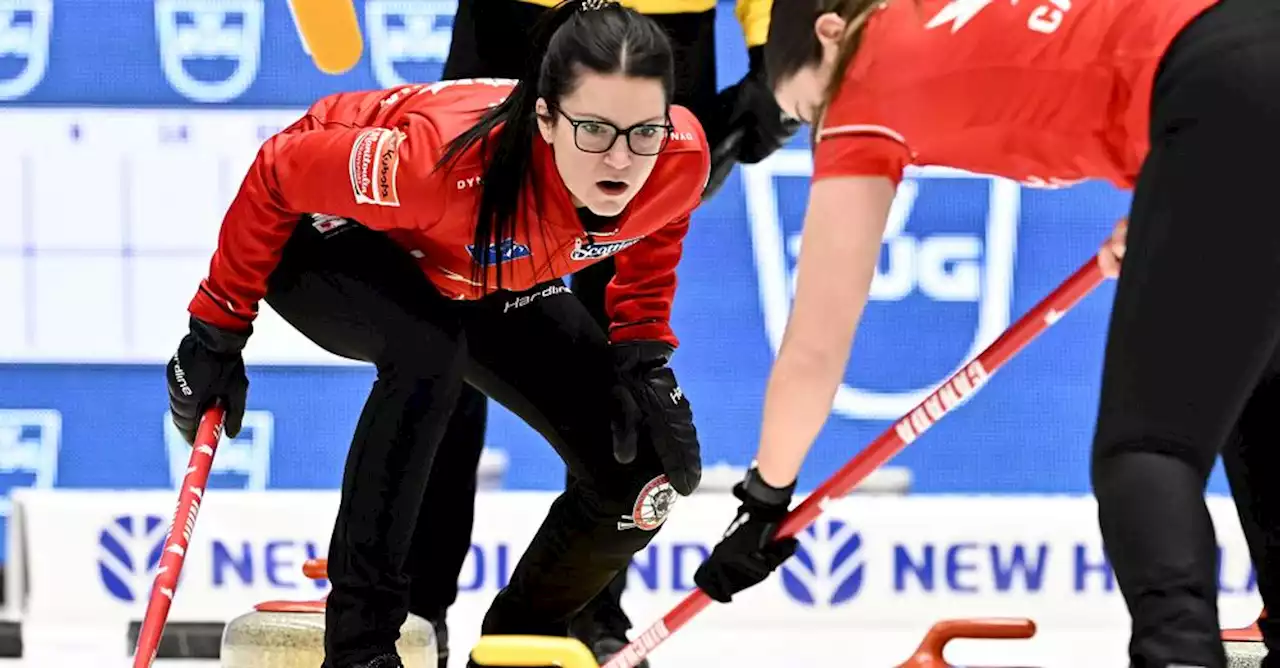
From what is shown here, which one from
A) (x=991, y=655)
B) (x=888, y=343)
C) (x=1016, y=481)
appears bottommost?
(x=991, y=655)

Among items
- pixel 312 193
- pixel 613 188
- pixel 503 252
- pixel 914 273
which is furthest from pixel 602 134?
pixel 914 273

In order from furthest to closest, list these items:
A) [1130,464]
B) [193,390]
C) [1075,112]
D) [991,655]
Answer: [991,655], [193,390], [1075,112], [1130,464]

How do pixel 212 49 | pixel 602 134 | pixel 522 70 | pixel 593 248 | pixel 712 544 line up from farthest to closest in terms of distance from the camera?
pixel 212 49
pixel 712 544
pixel 522 70
pixel 593 248
pixel 602 134

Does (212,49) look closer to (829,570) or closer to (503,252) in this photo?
(503,252)

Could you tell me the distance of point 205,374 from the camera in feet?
7.95

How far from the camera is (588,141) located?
7.13 ft

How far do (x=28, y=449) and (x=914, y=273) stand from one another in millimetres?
1775

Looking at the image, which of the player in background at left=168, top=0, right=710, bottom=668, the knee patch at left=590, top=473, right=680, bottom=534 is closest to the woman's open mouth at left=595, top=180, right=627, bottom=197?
the player in background at left=168, top=0, right=710, bottom=668

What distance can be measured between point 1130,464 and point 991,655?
180cm

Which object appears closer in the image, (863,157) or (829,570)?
(863,157)

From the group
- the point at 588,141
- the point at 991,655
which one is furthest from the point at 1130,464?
the point at 991,655

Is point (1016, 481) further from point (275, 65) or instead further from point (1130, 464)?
point (1130, 464)

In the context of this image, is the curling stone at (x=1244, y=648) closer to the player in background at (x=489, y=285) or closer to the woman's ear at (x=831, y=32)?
the player in background at (x=489, y=285)

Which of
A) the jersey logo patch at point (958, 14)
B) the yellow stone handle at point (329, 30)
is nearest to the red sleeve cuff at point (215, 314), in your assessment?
the yellow stone handle at point (329, 30)
